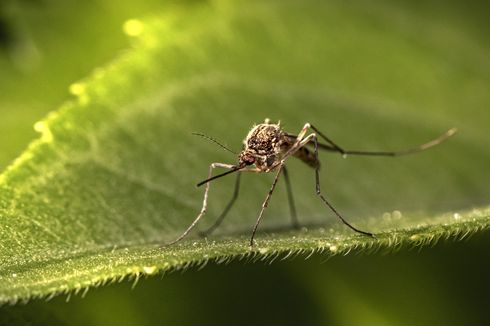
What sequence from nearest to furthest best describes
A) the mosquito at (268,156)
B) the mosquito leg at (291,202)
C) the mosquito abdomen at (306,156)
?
1. the mosquito at (268,156)
2. the mosquito leg at (291,202)
3. the mosquito abdomen at (306,156)

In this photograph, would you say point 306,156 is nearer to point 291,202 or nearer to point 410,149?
point 291,202

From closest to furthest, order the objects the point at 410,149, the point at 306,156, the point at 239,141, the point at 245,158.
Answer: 1. the point at 245,158
2. the point at 306,156
3. the point at 239,141
4. the point at 410,149

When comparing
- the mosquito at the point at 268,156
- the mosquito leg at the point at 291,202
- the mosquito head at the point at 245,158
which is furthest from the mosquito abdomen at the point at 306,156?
the mosquito head at the point at 245,158

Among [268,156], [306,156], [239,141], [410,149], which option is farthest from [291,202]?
[410,149]

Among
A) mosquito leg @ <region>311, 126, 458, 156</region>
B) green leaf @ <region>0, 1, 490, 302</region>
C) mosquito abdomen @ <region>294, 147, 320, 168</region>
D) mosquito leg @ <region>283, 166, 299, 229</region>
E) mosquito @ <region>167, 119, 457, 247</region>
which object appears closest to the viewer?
green leaf @ <region>0, 1, 490, 302</region>

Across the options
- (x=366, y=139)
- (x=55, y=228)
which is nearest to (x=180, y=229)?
(x=55, y=228)

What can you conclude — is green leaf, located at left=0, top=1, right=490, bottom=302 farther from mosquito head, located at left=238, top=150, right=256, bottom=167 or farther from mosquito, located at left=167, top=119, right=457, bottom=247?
mosquito head, located at left=238, top=150, right=256, bottom=167

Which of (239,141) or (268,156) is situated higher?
(239,141)

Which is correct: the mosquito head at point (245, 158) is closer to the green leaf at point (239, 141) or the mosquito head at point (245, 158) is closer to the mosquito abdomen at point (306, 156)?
the green leaf at point (239, 141)

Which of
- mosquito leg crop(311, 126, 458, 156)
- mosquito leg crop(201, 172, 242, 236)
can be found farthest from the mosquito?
mosquito leg crop(311, 126, 458, 156)

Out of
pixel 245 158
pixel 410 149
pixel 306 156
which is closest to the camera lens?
pixel 245 158
